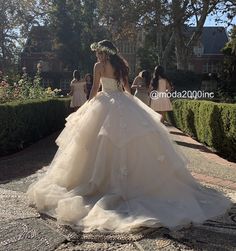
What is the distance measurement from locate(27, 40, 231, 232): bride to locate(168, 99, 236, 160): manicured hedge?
3475mm

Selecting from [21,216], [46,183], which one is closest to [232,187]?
[46,183]

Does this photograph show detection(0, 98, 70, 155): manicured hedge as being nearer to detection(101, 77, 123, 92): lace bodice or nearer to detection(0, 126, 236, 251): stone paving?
detection(0, 126, 236, 251): stone paving

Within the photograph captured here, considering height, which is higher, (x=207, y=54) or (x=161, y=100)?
(x=207, y=54)

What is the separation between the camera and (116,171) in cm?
→ 496

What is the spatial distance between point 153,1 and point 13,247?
993 inches

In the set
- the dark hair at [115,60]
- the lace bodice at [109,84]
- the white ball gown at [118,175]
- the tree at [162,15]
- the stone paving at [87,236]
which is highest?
the tree at [162,15]

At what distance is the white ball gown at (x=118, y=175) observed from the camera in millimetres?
4535

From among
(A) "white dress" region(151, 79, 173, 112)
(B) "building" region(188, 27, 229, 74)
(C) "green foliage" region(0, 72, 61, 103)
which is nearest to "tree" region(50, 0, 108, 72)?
(B) "building" region(188, 27, 229, 74)

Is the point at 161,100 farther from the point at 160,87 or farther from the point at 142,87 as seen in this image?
the point at 142,87

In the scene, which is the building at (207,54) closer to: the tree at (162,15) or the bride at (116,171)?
the tree at (162,15)

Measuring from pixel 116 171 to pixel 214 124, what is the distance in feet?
16.7

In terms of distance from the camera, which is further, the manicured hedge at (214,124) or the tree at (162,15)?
the tree at (162,15)

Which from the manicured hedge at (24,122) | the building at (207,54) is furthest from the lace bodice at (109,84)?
the building at (207,54)

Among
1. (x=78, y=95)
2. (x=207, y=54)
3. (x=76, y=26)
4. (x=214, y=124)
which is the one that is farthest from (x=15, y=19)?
(x=214, y=124)
